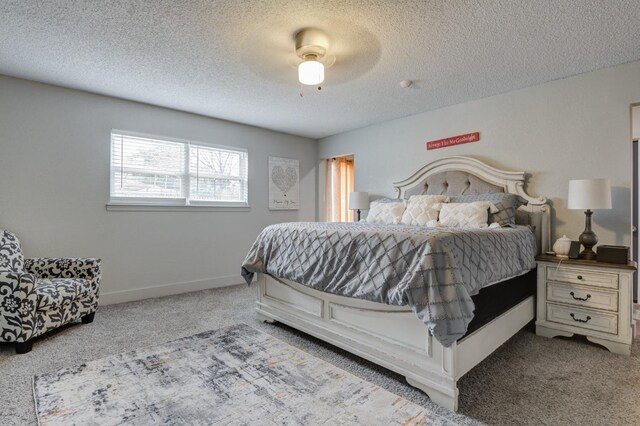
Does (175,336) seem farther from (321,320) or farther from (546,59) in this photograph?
(546,59)

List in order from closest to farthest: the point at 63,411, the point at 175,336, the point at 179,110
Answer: the point at 63,411, the point at 175,336, the point at 179,110

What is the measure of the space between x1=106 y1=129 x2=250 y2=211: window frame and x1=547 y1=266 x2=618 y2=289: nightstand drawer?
12.2ft

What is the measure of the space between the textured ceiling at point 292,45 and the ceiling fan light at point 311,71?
0.67 ft

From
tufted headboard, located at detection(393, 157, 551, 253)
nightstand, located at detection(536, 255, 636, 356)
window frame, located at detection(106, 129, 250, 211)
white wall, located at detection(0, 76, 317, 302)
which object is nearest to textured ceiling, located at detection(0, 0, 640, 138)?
white wall, located at detection(0, 76, 317, 302)

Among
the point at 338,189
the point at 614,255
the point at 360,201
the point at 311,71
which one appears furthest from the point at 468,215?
the point at 338,189

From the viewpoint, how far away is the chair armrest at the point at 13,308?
2285 millimetres

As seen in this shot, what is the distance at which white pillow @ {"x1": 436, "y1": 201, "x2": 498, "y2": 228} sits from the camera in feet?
9.58

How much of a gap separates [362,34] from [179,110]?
9.14ft

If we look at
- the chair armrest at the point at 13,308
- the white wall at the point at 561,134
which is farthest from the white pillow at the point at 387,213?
the chair armrest at the point at 13,308

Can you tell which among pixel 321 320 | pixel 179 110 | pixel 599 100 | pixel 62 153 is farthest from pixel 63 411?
pixel 599 100

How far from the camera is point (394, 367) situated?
193cm

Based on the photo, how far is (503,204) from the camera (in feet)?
9.93

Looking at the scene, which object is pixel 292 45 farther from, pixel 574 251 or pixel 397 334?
pixel 574 251

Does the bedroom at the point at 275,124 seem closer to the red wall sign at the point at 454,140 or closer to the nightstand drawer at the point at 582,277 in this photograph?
the red wall sign at the point at 454,140
